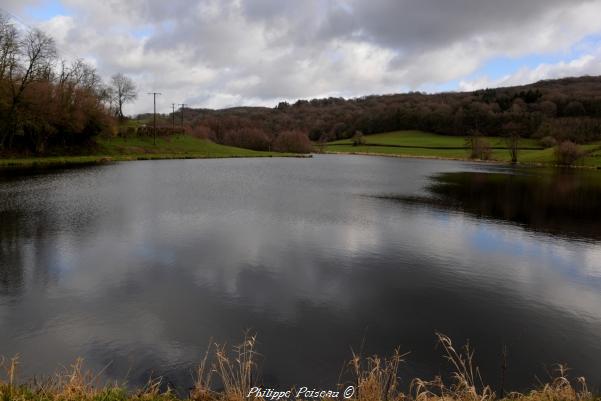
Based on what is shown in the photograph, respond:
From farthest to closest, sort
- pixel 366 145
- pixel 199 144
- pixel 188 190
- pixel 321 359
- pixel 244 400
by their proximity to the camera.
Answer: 1. pixel 366 145
2. pixel 199 144
3. pixel 188 190
4. pixel 321 359
5. pixel 244 400

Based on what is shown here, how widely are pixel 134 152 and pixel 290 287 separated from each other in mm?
68849

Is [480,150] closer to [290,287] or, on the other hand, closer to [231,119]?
[231,119]

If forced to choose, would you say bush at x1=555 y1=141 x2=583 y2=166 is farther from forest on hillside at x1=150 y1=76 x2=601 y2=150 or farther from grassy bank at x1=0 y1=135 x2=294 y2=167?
grassy bank at x1=0 y1=135 x2=294 y2=167

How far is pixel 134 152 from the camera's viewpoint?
7519 centimetres

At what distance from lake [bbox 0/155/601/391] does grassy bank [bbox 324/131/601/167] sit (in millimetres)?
82126

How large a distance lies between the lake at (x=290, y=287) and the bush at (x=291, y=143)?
102759mm

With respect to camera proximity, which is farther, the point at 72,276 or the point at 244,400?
the point at 72,276

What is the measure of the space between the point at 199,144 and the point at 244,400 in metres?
93.2

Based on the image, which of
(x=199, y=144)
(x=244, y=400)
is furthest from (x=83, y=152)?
(x=244, y=400)

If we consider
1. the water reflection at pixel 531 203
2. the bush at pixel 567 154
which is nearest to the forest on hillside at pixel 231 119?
the bush at pixel 567 154

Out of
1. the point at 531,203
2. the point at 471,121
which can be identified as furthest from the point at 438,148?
the point at 531,203

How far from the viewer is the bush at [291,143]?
131 metres

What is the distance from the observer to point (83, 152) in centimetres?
6519

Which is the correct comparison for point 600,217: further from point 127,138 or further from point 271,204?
point 127,138
